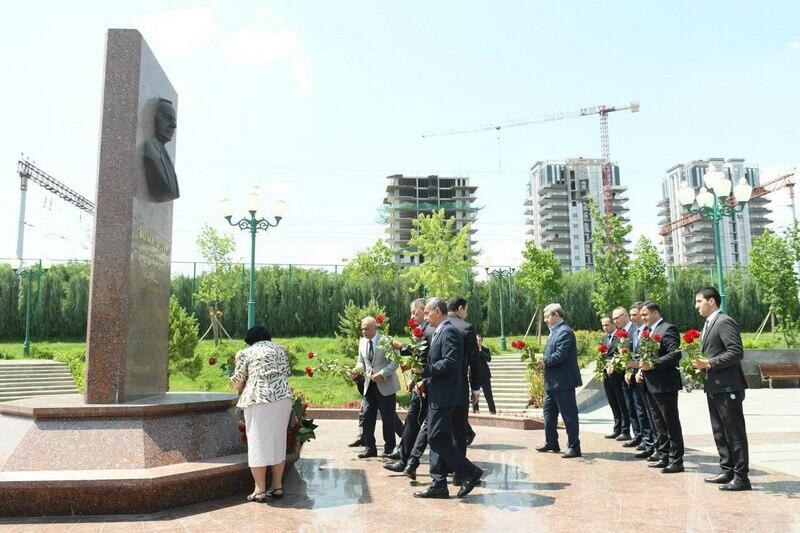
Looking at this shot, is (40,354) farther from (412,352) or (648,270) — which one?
(648,270)

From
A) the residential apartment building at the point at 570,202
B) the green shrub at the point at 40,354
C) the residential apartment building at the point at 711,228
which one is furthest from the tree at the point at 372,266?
the residential apartment building at the point at 711,228

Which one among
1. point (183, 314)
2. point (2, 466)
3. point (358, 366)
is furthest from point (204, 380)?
point (2, 466)

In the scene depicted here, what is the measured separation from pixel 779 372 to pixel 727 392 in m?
18.1

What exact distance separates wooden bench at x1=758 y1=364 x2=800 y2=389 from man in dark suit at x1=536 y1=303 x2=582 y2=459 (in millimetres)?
16460

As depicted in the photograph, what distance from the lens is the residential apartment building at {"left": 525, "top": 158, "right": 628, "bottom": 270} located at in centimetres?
12469

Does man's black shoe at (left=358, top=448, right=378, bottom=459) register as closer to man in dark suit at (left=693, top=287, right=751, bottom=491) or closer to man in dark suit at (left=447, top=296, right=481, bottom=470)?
man in dark suit at (left=447, top=296, right=481, bottom=470)

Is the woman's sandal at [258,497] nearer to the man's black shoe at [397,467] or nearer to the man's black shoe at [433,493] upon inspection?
the man's black shoe at [433,493]

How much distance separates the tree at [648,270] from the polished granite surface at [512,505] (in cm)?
2365

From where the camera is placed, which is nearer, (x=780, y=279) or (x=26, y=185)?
(x=780, y=279)

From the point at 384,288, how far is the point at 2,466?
30715 mm

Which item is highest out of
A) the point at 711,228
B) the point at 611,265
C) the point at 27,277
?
the point at 711,228

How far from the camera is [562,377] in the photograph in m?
7.39

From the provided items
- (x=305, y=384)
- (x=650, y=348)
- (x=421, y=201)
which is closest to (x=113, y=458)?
(x=650, y=348)

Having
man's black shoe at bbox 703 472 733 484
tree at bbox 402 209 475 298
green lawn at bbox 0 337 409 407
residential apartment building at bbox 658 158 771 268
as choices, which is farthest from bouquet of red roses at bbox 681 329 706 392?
residential apartment building at bbox 658 158 771 268
